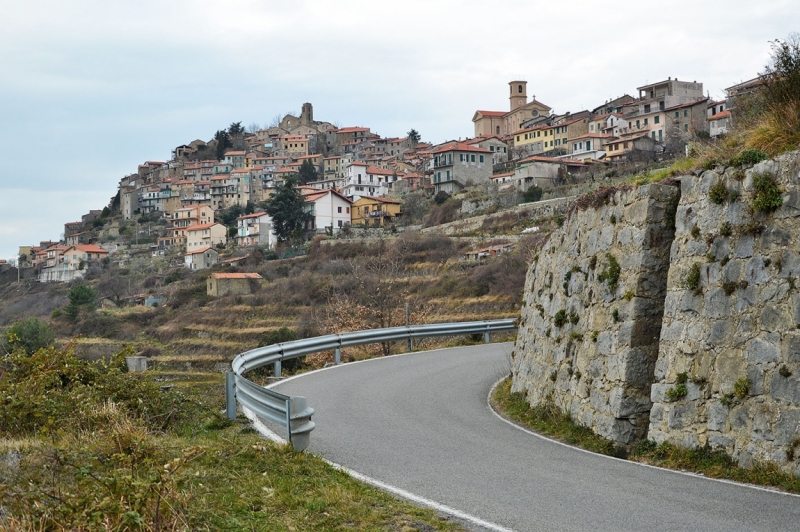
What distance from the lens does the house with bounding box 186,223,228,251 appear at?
14888cm

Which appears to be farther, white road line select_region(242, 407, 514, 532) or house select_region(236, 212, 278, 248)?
house select_region(236, 212, 278, 248)

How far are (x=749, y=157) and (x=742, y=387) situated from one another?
9.25 feet

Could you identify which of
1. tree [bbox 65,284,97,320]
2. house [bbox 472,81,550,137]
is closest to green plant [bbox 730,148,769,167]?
tree [bbox 65,284,97,320]

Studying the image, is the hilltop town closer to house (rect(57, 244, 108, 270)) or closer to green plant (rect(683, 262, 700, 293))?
house (rect(57, 244, 108, 270))

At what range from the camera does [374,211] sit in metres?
119

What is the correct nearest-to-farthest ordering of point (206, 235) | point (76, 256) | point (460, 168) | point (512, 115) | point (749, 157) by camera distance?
point (749, 157), point (460, 168), point (206, 235), point (76, 256), point (512, 115)

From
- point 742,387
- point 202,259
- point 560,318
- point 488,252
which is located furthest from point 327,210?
point 742,387

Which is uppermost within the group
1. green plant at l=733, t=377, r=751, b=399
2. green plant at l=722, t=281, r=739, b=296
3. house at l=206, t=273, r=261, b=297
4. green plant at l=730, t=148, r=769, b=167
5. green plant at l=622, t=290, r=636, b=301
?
green plant at l=730, t=148, r=769, b=167

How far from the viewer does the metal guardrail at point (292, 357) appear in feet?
31.9

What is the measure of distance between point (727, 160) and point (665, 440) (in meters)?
3.63

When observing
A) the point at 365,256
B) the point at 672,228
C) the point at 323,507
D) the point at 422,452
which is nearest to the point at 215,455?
the point at 323,507

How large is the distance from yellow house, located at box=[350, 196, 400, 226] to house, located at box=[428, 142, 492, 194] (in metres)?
7.29

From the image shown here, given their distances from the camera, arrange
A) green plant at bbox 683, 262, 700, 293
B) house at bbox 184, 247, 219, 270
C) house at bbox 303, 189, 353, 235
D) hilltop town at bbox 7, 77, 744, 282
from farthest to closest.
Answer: house at bbox 184, 247, 219, 270 < house at bbox 303, 189, 353, 235 < hilltop town at bbox 7, 77, 744, 282 < green plant at bbox 683, 262, 700, 293

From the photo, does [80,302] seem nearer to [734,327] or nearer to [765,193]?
[734,327]
